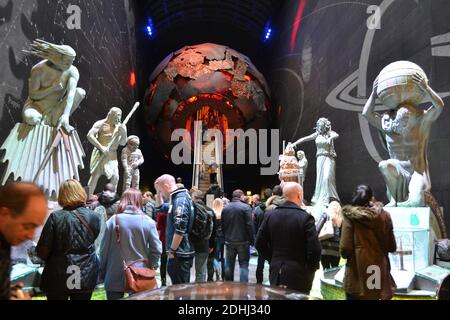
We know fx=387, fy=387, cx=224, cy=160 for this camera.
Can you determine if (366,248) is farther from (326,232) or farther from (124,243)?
(326,232)

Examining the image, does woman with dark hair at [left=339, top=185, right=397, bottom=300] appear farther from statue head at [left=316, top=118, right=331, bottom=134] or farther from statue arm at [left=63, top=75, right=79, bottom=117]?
statue head at [left=316, top=118, right=331, bottom=134]

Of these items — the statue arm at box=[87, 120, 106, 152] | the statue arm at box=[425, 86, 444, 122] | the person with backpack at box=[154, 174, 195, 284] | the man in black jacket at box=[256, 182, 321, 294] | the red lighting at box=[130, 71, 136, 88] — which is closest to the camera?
the man in black jacket at box=[256, 182, 321, 294]

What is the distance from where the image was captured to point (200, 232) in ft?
14.3

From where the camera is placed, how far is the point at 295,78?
54.4 feet

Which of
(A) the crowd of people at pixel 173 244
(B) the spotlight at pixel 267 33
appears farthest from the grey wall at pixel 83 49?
(B) the spotlight at pixel 267 33

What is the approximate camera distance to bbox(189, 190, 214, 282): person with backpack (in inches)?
171

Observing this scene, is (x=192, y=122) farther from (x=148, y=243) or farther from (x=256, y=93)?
(x=148, y=243)

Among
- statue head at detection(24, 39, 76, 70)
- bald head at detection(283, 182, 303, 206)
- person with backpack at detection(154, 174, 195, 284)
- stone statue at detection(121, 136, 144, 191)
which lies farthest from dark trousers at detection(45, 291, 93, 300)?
stone statue at detection(121, 136, 144, 191)

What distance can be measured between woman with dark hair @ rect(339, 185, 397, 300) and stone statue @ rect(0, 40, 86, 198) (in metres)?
3.76

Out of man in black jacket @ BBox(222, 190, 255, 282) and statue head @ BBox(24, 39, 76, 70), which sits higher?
statue head @ BBox(24, 39, 76, 70)

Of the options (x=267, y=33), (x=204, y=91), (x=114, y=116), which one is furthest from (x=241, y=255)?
(x=267, y=33)

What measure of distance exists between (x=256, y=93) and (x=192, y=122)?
4.20 meters

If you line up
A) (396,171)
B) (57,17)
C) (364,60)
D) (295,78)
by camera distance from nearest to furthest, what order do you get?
(396,171) → (57,17) → (364,60) → (295,78)
